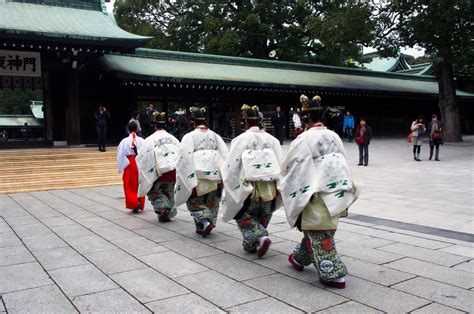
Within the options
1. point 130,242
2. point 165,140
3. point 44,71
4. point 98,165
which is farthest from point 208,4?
point 130,242

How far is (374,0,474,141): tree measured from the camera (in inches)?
695

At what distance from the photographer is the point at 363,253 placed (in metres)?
4.73

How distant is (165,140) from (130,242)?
6.41 ft

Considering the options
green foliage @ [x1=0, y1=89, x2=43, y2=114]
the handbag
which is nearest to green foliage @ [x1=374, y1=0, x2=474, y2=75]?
the handbag

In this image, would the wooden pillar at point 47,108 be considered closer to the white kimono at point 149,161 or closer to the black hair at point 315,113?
the white kimono at point 149,161

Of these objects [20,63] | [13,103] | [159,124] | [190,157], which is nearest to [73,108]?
[20,63]

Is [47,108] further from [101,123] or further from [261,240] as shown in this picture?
Result: [261,240]

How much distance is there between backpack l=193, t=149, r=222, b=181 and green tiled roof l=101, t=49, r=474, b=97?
11243 millimetres

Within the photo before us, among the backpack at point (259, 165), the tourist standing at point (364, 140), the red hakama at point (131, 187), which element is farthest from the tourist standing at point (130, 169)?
the tourist standing at point (364, 140)

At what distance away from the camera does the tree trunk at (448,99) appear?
69.3 ft

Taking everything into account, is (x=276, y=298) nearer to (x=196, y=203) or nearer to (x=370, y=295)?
(x=370, y=295)

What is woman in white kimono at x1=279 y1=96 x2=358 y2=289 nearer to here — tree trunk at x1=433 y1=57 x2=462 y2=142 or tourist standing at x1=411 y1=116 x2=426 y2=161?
tourist standing at x1=411 y1=116 x2=426 y2=161

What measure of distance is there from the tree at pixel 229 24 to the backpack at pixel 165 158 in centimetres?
2077

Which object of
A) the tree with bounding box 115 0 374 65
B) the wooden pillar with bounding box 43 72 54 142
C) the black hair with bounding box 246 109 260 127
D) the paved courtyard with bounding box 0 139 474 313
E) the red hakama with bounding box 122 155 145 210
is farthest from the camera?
the tree with bounding box 115 0 374 65
